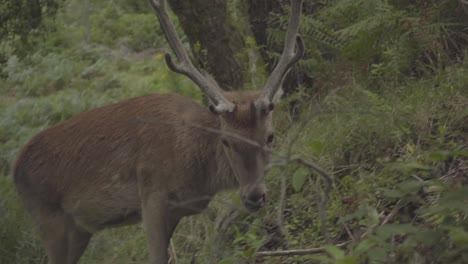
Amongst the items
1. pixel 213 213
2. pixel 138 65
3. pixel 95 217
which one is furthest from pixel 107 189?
pixel 138 65

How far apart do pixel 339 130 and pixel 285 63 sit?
128cm

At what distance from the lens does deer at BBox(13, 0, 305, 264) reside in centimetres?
687

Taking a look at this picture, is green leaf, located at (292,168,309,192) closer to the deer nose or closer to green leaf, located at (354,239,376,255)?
the deer nose

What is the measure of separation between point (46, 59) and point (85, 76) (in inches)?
46.1

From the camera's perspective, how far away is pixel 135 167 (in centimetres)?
766

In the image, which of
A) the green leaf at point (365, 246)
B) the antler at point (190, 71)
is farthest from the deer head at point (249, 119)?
the green leaf at point (365, 246)

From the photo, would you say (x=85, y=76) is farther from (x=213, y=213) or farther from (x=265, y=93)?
(x=265, y=93)

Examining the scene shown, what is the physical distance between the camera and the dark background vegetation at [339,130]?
5723mm

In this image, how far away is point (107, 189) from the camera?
786 cm

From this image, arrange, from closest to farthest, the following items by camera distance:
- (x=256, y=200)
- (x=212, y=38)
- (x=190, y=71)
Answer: (x=256, y=200), (x=190, y=71), (x=212, y=38)

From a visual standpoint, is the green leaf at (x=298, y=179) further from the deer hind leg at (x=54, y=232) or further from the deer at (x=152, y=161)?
the deer hind leg at (x=54, y=232)

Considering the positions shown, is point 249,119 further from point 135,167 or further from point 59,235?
point 59,235

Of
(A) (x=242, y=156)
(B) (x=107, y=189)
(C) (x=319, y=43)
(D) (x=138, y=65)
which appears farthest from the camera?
(D) (x=138, y=65)

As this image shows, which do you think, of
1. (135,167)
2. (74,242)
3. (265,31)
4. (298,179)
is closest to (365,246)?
(298,179)
